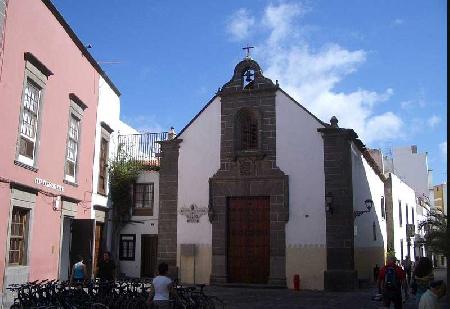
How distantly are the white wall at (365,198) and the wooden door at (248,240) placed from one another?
3439 millimetres

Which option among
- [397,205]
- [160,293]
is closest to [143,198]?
[160,293]

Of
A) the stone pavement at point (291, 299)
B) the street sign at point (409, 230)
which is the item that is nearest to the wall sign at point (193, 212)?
the stone pavement at point (291, 299)

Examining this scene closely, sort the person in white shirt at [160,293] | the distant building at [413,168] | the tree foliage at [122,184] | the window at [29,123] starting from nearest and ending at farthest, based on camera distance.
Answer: the person in white shirt at [160,293] → the window at [29,123] → the tree foliage at [122,184] → the distant building at [413,168]

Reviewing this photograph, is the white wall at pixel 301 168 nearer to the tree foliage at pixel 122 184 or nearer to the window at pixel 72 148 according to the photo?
the tree foliage at pixel 122 184

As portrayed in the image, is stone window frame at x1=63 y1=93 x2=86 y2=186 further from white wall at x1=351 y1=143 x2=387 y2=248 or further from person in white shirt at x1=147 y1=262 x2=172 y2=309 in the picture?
white wall at x1=351 y1=143 x2=387 y2=248

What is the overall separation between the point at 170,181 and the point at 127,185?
218 cm

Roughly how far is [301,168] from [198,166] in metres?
4.17

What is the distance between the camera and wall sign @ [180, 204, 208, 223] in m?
20.3

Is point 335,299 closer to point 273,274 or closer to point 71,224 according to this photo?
point 273,274

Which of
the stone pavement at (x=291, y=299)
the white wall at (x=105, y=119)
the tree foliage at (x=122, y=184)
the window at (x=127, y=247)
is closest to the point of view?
the stone pavement at (x=291, y=299)

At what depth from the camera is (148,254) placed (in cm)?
2212

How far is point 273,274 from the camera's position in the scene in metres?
18.9

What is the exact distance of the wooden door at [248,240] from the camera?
1936 centimetres

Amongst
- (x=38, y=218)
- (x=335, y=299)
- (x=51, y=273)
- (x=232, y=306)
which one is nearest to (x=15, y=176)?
(x=38, y=218)
